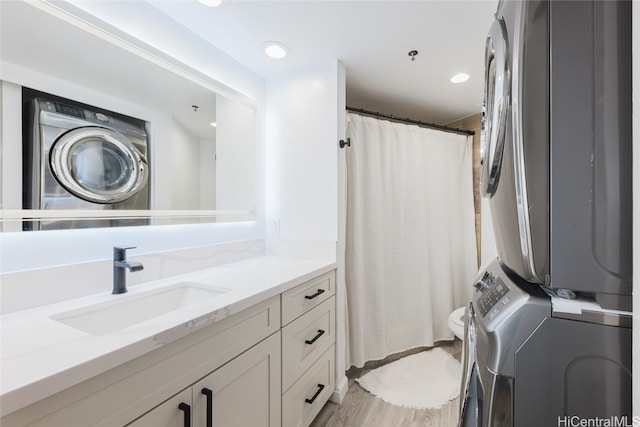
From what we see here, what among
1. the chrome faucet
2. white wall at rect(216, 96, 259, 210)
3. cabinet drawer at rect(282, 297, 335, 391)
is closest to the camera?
the chrome faucet

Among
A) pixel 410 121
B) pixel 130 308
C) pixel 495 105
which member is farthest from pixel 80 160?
pixel 410 121

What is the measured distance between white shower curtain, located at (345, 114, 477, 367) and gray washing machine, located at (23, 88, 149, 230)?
1.31 metres

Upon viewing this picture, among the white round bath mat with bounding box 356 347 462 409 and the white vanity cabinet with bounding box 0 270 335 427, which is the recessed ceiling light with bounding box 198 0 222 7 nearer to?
the white vanity cabinet with bounding box 0 270 335 427

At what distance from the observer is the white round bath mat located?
5.68ft

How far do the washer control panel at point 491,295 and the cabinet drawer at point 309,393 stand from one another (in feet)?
3.13

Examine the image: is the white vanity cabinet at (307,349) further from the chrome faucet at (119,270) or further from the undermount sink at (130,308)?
the chrome faucet at (119,270)

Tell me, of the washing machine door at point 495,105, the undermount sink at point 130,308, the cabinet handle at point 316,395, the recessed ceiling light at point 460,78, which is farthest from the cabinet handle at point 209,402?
the recessed ceiling light at point 460,78

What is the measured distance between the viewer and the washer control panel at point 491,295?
658mm

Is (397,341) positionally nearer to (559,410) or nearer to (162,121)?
(559,410)

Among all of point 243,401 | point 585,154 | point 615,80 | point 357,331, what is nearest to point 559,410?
point 585,154

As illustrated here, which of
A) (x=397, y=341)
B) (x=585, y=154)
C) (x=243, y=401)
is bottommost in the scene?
(x=397, y=341)

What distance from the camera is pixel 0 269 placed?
2.86ft

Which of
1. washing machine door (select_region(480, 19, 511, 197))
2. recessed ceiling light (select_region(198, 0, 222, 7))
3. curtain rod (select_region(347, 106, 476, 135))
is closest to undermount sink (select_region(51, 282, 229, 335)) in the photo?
washing machine door (select_region(480, 19, 511, 197))

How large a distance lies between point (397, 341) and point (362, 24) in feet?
7.13
